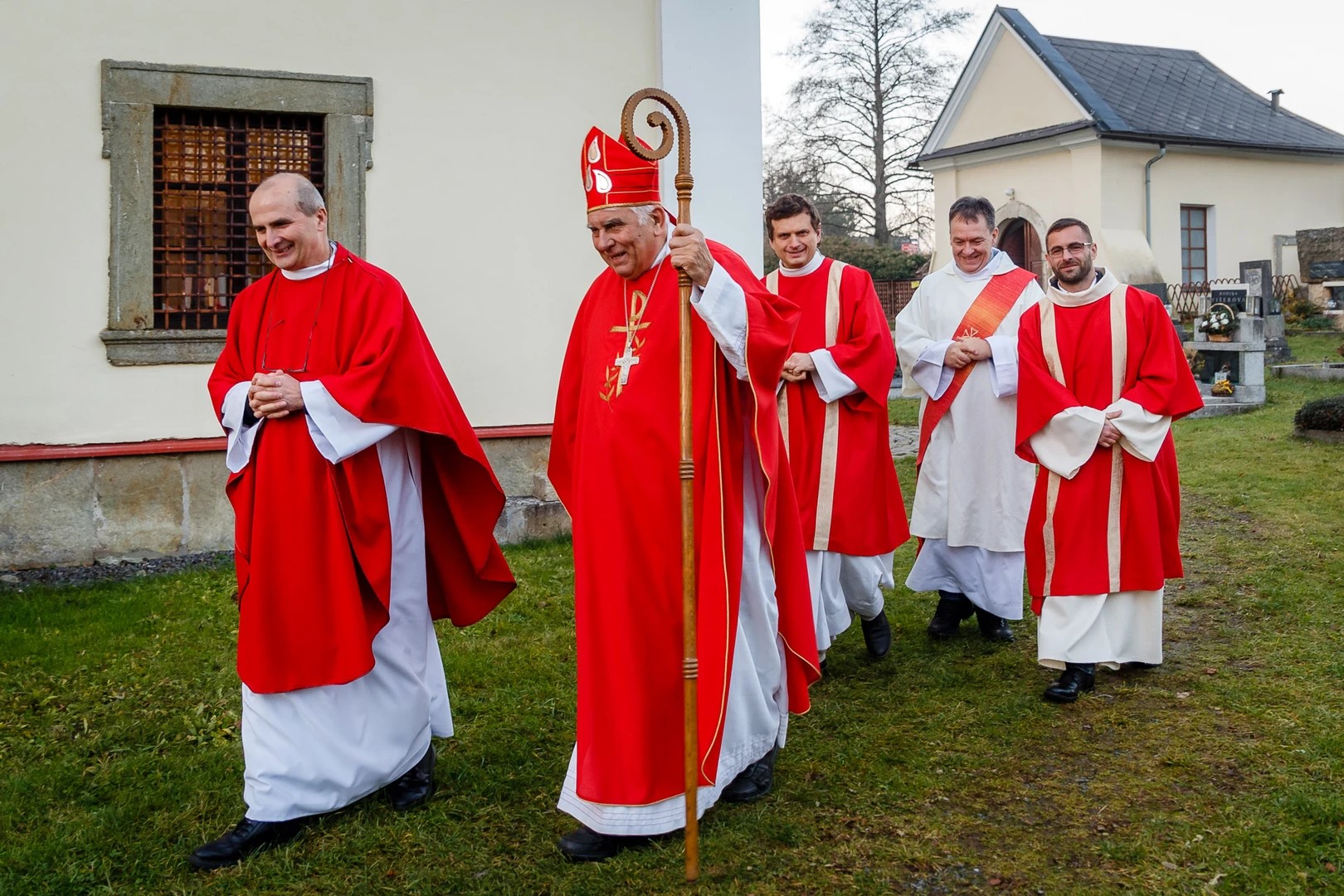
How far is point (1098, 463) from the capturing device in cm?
473

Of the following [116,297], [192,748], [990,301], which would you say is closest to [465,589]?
[192,748]

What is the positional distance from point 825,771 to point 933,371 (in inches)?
89.7

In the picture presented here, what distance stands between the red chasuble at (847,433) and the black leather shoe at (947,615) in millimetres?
591

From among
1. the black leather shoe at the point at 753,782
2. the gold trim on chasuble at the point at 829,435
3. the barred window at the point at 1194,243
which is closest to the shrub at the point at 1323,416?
the gold trim on chasuble at the point at 829,435

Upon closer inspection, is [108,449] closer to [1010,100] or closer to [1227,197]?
[1010,100]

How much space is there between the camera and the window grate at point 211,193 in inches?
284

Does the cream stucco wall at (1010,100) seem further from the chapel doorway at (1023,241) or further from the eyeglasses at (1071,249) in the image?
the eyeglasses at (1071,249)

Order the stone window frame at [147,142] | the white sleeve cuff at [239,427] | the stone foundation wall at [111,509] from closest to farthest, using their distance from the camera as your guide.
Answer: the white sleeve cuff at [239,427] → the stone foundation wall at [111,509] → the stone window frame at [147,142]

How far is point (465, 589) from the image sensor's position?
3971mm

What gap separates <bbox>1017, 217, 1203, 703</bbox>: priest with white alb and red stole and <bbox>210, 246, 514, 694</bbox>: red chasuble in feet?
7.60

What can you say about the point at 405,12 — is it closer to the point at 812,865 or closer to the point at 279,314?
the point at 279,314

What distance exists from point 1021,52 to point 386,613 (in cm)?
2444

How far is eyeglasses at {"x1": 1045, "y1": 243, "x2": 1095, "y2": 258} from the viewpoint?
4727mm

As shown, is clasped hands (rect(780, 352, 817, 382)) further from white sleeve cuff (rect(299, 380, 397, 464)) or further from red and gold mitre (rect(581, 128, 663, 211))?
white sleeve cuff (rect(299, 380, 397, 464))
